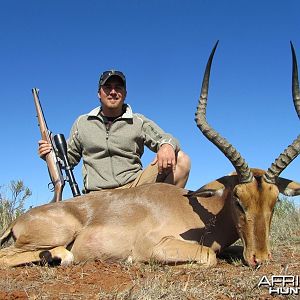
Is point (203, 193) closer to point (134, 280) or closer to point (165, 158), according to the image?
point (165, 158)

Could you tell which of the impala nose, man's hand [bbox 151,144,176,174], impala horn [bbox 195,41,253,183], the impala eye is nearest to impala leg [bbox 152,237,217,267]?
the impala nose

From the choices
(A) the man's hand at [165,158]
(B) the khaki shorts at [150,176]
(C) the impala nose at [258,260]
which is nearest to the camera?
(C) the impala nose at [258,260]

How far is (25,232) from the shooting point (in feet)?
20.0

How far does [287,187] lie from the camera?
5.70 m

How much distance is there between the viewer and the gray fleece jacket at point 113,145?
25.5 feet

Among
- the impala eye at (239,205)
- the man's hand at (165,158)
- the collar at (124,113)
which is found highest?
the collar at (124,113)

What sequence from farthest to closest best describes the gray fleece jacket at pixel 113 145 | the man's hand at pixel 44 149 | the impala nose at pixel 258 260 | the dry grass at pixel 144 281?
the man's hand at pixel 44 149 → the gray fleece jacket at pixel 113 145 → the impala nose at pixel 258 260 → the dry grass at pixel 144 281

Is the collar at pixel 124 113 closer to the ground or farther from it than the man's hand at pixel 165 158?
farther from it

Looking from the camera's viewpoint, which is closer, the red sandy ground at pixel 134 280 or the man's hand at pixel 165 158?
the red sandy ground at pixel 134 280

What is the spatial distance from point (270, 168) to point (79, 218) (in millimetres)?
2408

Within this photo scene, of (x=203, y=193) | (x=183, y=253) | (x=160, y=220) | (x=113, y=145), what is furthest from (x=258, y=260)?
(x=113, y=145)

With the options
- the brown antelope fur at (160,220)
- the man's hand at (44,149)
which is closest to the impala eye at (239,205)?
the brown antelope fur at (160,220)

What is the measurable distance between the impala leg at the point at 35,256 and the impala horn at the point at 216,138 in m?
2.14

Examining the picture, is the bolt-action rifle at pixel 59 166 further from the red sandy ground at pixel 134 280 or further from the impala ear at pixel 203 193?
the impala ear at pixel 203 193
